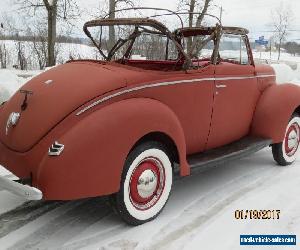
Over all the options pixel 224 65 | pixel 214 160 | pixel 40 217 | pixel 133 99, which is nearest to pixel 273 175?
pixel 214 160

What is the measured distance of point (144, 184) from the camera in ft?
12.0

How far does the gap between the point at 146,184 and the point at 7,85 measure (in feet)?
17.1

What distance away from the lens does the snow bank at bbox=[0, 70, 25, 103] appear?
727 cm

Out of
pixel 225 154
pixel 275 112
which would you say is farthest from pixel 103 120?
pixel 275 112

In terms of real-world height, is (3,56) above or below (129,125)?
below

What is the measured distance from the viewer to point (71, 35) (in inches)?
748

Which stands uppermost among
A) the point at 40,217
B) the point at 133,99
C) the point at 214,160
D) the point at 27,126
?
the point at 133,99

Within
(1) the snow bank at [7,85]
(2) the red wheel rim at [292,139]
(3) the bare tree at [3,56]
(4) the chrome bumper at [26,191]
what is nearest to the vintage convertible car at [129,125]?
(4) the chrome bumper at [26,191]

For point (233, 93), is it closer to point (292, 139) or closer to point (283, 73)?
point (292, 139)

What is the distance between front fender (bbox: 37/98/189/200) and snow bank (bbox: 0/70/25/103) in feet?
13.5

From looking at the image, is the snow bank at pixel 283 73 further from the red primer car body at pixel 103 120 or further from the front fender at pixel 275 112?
the red primer car body at pixel 103 120

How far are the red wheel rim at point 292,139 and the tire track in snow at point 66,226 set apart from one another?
2.67 metres

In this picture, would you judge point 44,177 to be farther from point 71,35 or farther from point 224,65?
point 71,35

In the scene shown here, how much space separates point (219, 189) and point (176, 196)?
533 mm
